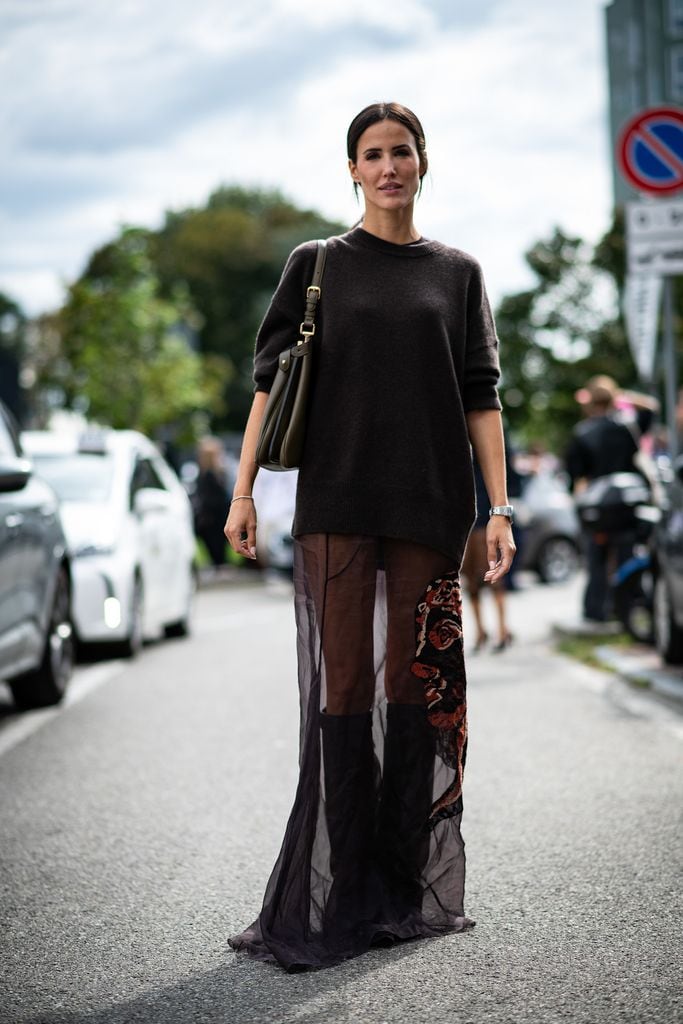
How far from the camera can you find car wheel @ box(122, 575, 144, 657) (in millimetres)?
11008

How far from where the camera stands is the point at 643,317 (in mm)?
16219

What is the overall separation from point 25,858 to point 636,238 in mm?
6272

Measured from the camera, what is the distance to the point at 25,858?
5129 millimetres

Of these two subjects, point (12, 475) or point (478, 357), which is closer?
point (478, 357)

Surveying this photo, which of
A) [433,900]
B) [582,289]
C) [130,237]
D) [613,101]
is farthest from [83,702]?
[582,289]

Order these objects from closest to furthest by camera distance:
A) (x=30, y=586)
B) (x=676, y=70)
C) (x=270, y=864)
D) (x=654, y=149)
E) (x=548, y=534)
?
(x=270, y=864) < (x=30, y=586) < (x=654, y=149) < (x=676, y=70) < (x=548, y=534)

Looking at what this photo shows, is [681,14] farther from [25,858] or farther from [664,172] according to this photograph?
[25,858]

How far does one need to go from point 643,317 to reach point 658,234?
6.41m

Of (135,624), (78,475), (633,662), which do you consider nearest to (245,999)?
(633,662)

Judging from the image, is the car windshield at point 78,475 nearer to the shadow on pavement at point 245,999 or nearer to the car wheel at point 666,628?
the car wheel at point 666,628

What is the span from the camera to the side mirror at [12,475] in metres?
6.98

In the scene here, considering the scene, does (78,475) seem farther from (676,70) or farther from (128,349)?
(128,349)

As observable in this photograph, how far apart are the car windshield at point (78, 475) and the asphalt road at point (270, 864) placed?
2244 millimetres

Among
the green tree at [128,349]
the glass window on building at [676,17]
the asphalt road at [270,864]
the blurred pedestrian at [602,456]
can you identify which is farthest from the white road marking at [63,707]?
the green tree at [128,349]
